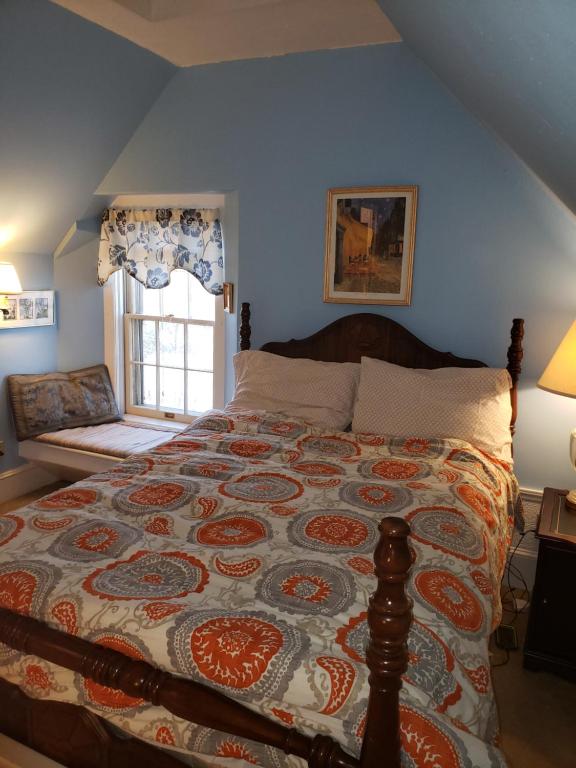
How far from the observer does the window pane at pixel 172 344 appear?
3.96 m

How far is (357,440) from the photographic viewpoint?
2658 mm

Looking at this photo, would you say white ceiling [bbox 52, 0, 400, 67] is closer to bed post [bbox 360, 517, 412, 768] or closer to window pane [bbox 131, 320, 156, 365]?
window pane [bbox 131, 320, 156, 365]

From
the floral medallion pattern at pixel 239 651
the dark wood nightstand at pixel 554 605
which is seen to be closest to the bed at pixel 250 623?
the floral medallion pattern at pixel 239 651

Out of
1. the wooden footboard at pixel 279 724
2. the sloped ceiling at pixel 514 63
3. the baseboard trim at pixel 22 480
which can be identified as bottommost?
the baseboard trim at pixel 22 480

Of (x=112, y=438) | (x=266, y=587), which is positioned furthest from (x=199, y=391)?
(x=266, y=587)

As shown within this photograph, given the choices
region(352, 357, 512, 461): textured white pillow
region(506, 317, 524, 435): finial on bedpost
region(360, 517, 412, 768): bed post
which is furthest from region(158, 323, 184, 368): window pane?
region(360, 517, 412, 768): bed post

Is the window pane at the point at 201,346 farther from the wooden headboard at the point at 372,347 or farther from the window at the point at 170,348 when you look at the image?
the wooden headboard at the point at 372,347

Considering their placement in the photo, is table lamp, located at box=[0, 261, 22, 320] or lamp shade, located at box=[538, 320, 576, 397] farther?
table lamp, located at box=[0, 261, 22, 320]

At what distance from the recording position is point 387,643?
97 centimetres

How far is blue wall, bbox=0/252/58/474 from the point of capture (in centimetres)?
362

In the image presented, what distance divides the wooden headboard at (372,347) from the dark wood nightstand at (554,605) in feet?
2.42

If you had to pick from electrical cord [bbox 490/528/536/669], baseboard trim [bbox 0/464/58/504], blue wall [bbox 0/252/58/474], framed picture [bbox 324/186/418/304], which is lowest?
electrical cord [bbox 490/528/536/669]

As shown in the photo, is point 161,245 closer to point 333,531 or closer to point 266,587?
point 333,531

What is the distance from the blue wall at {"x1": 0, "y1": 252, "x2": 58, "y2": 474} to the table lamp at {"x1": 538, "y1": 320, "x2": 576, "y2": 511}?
304 centimetres
